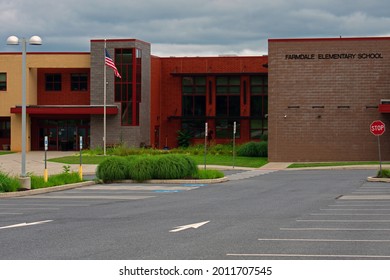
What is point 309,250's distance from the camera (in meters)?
12.8

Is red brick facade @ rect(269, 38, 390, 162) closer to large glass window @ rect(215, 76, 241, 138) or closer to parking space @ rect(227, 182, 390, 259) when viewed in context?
large glass window @ rect(215, 76, 241, 138)

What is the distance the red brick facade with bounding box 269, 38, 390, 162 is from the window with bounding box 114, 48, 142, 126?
14496 millimetres

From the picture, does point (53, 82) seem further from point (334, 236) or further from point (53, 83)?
point (334, 236)

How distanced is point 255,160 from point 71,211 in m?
35.0

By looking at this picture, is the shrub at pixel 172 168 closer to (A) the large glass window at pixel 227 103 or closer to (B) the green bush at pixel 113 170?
(B) the green bush at pixel 113 170

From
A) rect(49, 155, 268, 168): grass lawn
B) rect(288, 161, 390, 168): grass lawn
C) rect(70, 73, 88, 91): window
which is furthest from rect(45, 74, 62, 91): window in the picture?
rect(288, 161, 390, 168): grass lawn

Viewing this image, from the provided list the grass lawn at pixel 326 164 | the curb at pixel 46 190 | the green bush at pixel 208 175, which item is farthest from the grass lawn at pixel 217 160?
the curb at pixel 46 190

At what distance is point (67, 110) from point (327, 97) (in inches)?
897

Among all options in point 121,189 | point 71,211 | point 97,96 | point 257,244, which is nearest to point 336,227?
point 257,244

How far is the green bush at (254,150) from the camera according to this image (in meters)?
59.1

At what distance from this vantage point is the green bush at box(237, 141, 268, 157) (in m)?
59.1

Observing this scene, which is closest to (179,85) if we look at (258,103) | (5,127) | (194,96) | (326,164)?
(194,96)

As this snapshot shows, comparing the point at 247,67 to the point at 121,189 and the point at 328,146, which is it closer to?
the point at 328,146

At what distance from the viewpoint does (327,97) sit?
53.3m
